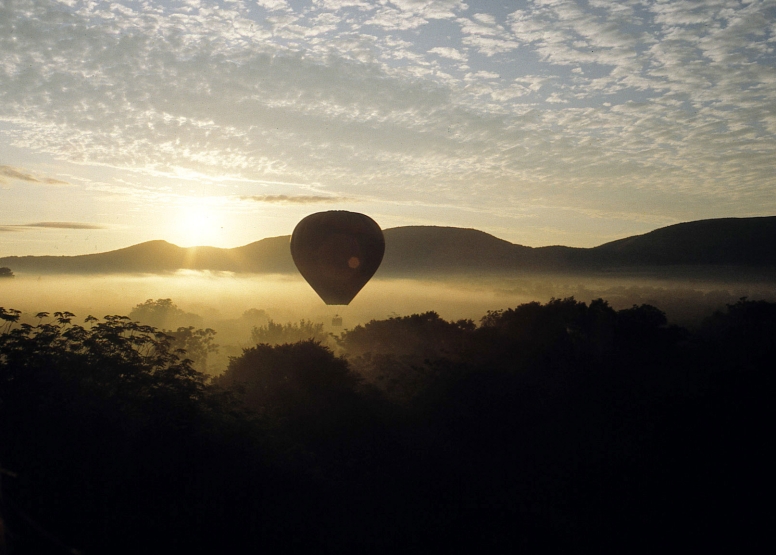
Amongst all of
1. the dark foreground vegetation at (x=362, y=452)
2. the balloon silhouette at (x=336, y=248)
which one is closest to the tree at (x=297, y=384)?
the dark foreground vegetation at (x=362, y=452)

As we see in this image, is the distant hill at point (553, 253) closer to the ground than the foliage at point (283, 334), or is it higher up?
higher up

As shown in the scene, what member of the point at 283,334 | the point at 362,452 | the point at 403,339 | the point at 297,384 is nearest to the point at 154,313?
the point at 283,334

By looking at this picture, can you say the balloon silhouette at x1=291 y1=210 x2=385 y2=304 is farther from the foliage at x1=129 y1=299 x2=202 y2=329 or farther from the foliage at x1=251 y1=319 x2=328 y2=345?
the foliage at x1=129 y1=299 x2=202 y2=329

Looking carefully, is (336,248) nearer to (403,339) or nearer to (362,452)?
(362,452)

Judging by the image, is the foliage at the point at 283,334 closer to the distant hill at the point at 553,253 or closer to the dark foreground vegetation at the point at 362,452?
the dark foreground vegetation at the point at 362,452

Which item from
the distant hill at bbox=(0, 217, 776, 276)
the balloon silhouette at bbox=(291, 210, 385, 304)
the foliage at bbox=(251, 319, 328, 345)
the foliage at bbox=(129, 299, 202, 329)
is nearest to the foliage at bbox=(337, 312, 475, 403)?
the balloon silhouette at bbox=(291, 210, 385, 304)

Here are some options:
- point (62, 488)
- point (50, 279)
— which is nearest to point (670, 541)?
point (62, 488)

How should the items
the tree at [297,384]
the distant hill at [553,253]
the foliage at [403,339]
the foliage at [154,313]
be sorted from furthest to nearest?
the distant hill at [553,253], the foliage at [154,313], the foliage at [403,339], the tree at [297,384]
